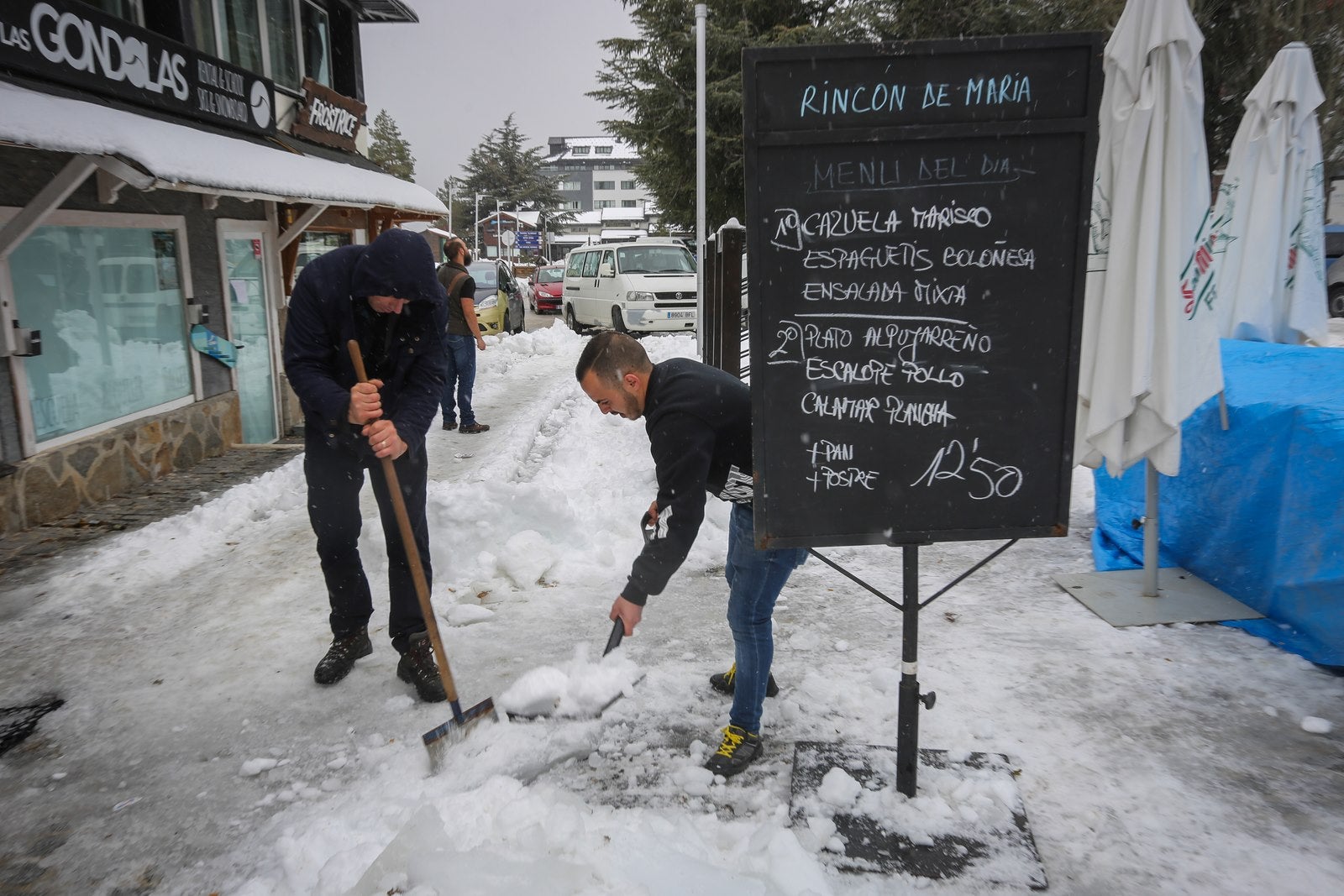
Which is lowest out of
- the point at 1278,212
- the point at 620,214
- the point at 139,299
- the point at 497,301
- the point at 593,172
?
the point at 497,301

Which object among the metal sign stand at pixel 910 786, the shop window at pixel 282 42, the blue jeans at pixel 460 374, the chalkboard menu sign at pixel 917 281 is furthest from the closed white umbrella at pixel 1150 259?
the shop window at pixel 282 42

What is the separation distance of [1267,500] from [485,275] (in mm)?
20002

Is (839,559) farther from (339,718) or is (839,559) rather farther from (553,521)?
(339,718)

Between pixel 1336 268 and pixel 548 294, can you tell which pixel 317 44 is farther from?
pixel 1336 268

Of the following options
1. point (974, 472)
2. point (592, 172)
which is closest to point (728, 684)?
point (974, 472)

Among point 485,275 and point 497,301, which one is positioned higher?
point 485,275

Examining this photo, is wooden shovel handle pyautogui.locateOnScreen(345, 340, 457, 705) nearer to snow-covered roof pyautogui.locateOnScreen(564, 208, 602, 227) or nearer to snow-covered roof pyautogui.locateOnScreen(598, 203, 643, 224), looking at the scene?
snow-covered roof pyautogui.locateOnScreen(598, 203, 643, 224)

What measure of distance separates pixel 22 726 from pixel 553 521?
285 centimetres

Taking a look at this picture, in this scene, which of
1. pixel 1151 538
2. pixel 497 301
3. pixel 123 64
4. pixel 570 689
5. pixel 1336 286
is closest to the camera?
pixel 570 689

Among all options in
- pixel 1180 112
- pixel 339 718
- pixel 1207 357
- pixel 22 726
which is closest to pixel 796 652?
pixel 339 718

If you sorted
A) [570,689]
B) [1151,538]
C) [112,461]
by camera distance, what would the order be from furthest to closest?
[112,461] < [1151,538] < [570,689]

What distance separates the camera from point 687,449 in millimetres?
2877

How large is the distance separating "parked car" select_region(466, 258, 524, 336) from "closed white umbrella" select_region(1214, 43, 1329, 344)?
13.3m

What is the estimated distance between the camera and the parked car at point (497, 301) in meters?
18.3
